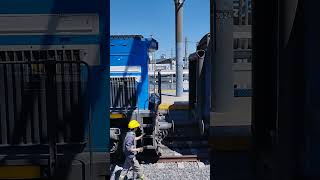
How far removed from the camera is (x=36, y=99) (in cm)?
318

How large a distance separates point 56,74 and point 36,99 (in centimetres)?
31

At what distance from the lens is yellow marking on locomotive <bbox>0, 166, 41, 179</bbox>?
294cm

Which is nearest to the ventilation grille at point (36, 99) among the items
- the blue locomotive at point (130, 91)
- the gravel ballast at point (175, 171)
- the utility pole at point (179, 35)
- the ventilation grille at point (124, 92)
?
the gravel ballast at point (175, 171)

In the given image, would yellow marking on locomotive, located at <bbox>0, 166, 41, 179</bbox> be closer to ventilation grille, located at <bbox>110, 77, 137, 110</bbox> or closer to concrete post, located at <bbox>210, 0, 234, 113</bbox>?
concrete post, located at <bbox>210, 0, 234, 113</bbox>

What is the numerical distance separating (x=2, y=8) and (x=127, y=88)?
494cm

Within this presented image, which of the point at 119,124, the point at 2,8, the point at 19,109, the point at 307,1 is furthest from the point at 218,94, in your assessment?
the point at 119,124

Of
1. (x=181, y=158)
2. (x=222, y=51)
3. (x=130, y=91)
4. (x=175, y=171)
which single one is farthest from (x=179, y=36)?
(x=222, y=51)

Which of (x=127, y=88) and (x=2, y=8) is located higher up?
(x=2, y=8)

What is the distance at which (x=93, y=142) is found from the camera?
3.27 meters

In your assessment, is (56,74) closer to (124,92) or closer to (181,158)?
(124,92)

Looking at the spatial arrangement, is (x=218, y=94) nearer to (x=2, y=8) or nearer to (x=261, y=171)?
(x=261, y=171)

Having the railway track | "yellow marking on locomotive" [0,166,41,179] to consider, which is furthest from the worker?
"yellow marking on locomotive" [0,166,41,179]

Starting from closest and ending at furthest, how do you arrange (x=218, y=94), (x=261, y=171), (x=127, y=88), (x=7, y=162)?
(x=261, y=171) < (x=218, y=94) < (x=7, y=162) < (x=127, y=88)

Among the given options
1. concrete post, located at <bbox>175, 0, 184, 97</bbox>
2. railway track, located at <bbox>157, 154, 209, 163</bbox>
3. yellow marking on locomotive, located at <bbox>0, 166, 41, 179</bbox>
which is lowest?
railway track, located at <bbox>157, 154, 209, 163</bbox>
